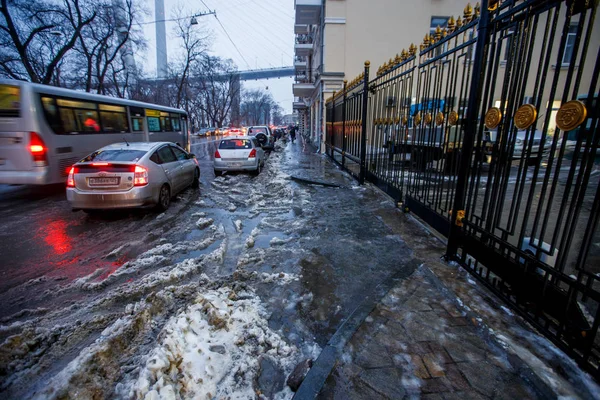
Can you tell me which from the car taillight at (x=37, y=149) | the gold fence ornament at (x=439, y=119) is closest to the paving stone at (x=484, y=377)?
the gold fence ornament at (x=439, y=119)

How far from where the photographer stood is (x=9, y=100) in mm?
7922

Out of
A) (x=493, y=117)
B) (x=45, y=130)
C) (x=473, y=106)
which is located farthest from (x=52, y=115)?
(x=493, y=117)

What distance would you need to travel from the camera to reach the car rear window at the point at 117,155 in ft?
21.0

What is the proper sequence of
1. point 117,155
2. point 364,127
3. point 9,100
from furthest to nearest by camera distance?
point 364,127
point 9,100
point 117,155

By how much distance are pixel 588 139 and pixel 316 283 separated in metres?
2.86

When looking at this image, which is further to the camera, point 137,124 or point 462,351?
point 137,124

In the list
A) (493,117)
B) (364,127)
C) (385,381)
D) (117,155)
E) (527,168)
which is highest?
(493,117)

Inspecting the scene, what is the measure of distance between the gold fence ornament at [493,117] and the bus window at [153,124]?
15151mm

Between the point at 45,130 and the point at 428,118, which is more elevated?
the point at 428,118

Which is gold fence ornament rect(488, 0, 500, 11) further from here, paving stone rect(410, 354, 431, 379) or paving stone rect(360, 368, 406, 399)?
paving stone rect(360, 368, 406, 399)

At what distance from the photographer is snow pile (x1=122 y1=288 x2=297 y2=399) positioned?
2.19 metres

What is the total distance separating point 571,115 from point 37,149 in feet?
35.9

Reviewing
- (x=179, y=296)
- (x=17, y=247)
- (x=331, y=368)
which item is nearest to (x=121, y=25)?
(x=17, y=247)

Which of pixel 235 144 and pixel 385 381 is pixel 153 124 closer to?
pixel 235 144
